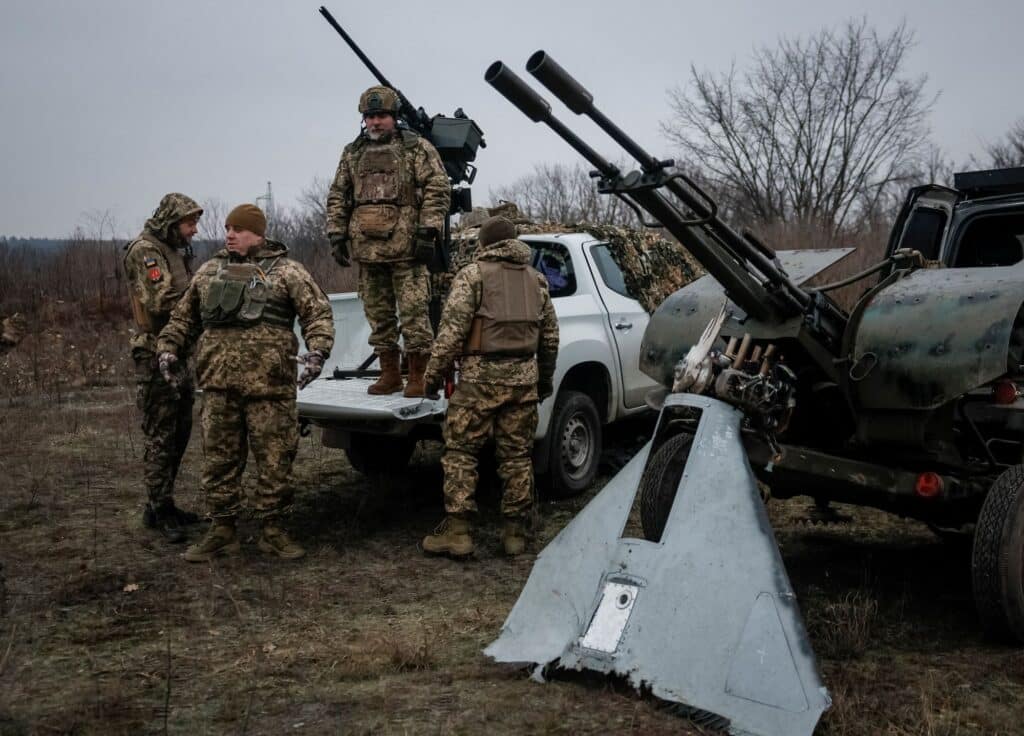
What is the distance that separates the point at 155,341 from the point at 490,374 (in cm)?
207

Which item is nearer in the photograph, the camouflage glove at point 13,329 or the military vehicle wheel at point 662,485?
the military vehicle wheel at point 662,485

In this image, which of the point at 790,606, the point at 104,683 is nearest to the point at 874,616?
the point at 790,606

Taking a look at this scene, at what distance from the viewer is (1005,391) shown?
4699 millimetres

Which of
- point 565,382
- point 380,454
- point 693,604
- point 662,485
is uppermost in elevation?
point 565,382

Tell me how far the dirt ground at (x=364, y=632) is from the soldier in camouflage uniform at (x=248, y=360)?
0.30 m

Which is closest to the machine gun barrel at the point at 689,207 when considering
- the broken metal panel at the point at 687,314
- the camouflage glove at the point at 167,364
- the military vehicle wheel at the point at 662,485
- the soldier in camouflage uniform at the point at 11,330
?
the broken metal panel at the point at 687,314

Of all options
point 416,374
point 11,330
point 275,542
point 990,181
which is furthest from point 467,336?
point 11,330

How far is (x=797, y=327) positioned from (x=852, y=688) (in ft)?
5.03

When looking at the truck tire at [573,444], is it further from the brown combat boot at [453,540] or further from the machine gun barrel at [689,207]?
the machine gun barrel at [689,207]

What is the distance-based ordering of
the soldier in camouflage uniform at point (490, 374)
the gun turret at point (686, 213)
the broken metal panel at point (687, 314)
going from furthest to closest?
the soldier in camouflage uniform at point (490, 374) < the broken metal panel at point (687, 314) < the gun turret at point (686, 213)

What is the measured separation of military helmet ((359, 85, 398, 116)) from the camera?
6.55 metres

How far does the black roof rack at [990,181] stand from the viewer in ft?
19.3

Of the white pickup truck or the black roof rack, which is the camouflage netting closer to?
the white pickup truck

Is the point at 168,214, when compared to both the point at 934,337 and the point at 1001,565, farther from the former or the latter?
the point at 1001,565
